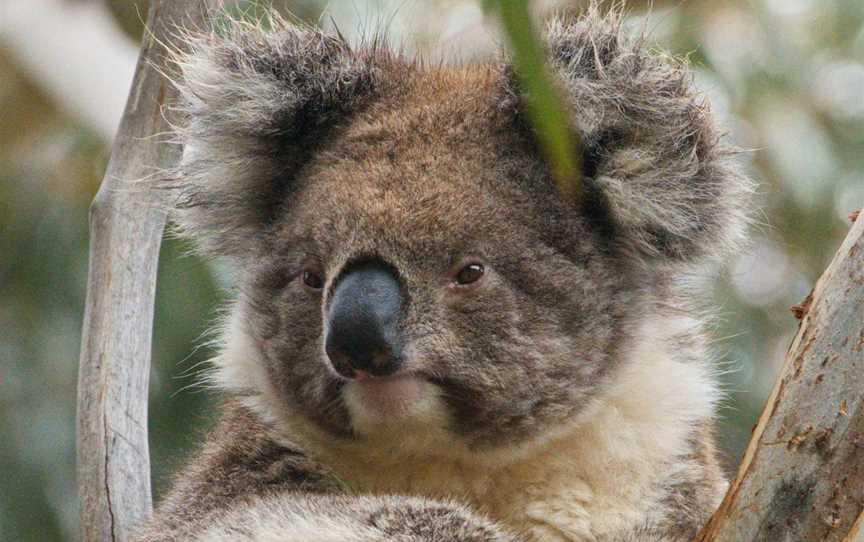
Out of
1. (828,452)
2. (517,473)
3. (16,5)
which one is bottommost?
(517,473)

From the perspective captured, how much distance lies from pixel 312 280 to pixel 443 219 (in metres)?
0.29

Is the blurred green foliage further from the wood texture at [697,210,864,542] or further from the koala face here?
the koala face

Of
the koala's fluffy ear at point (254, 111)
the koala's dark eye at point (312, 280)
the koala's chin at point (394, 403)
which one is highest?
the koala's fluffy ear at point (254, 111)

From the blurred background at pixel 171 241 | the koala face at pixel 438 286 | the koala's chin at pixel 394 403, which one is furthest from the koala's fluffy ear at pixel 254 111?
the blurred background at pixel 171 241

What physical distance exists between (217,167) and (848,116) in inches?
118

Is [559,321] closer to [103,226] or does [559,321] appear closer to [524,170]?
[524,170]

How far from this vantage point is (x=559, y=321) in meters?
2.20

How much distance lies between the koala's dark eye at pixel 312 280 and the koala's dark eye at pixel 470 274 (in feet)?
0.88

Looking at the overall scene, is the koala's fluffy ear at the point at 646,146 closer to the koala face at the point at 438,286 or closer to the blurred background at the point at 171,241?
the koala face at the point at 438,286

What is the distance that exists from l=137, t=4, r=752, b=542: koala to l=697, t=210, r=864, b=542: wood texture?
0.57 metres

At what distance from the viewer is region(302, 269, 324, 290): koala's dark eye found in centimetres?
220

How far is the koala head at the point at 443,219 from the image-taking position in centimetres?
208

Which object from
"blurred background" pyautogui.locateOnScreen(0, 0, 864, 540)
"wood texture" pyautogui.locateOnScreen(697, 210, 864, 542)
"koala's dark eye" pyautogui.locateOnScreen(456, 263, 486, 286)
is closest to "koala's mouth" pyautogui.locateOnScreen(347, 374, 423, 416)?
"koala's dark eye" pyautogui.locateOnScreen(456, 263, 486, 286)

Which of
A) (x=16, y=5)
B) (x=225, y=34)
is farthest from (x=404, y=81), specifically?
(x=16, y=5)
